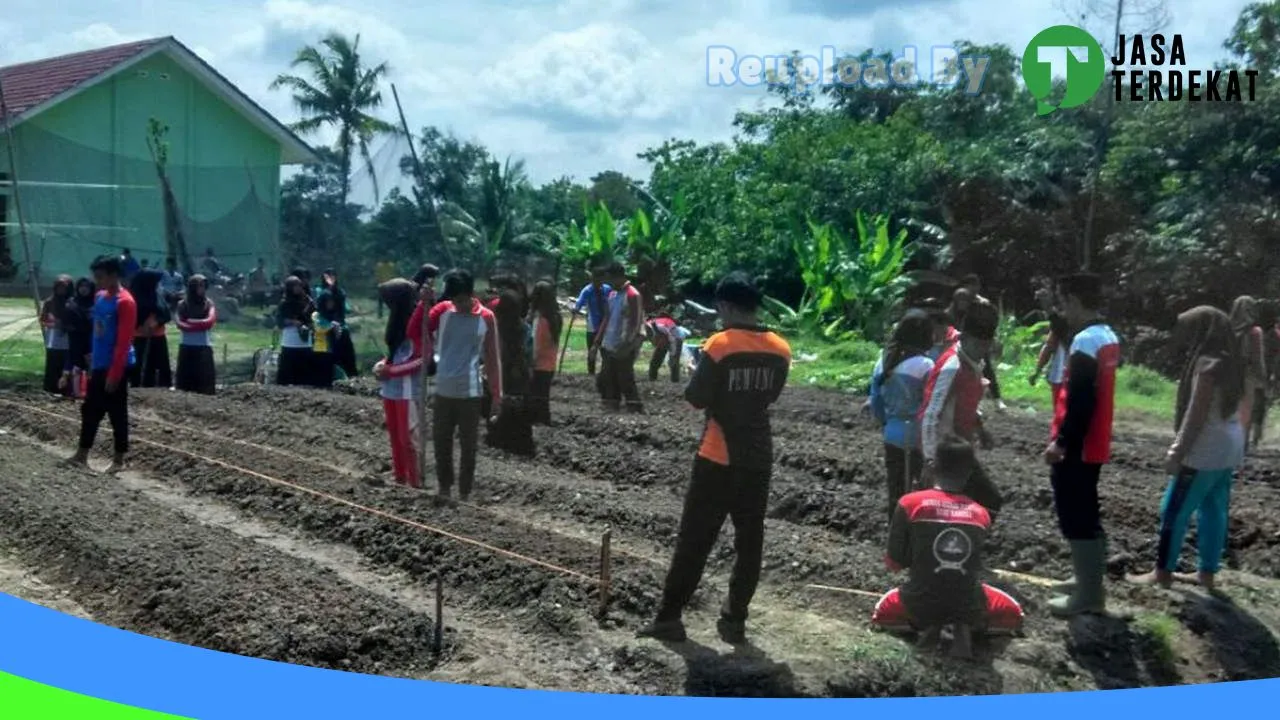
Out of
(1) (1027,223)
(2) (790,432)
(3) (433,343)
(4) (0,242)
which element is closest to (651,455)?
(2) (790,432)

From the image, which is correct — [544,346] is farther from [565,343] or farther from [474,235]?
[474,235]

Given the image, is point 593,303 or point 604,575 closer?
point 604,575

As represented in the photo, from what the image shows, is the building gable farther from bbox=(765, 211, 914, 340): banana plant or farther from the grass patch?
the grass patch

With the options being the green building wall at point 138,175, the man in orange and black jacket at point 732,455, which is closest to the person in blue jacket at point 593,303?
the green building wall at point 138,175

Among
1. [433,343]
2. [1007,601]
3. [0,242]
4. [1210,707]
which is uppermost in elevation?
[0,242]

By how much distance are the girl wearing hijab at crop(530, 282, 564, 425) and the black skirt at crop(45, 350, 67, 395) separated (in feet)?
9.93

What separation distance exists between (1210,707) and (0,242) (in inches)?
249

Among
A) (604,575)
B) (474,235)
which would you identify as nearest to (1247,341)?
(604,575)

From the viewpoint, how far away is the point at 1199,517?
6.93 metres

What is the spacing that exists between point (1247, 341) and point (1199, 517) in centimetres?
91

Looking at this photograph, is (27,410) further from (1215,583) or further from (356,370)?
(1215,583)

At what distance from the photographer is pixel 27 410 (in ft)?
31.1

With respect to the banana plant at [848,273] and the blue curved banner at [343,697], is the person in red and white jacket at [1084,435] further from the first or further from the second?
the banana plant at [848,273]

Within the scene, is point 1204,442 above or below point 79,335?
below
